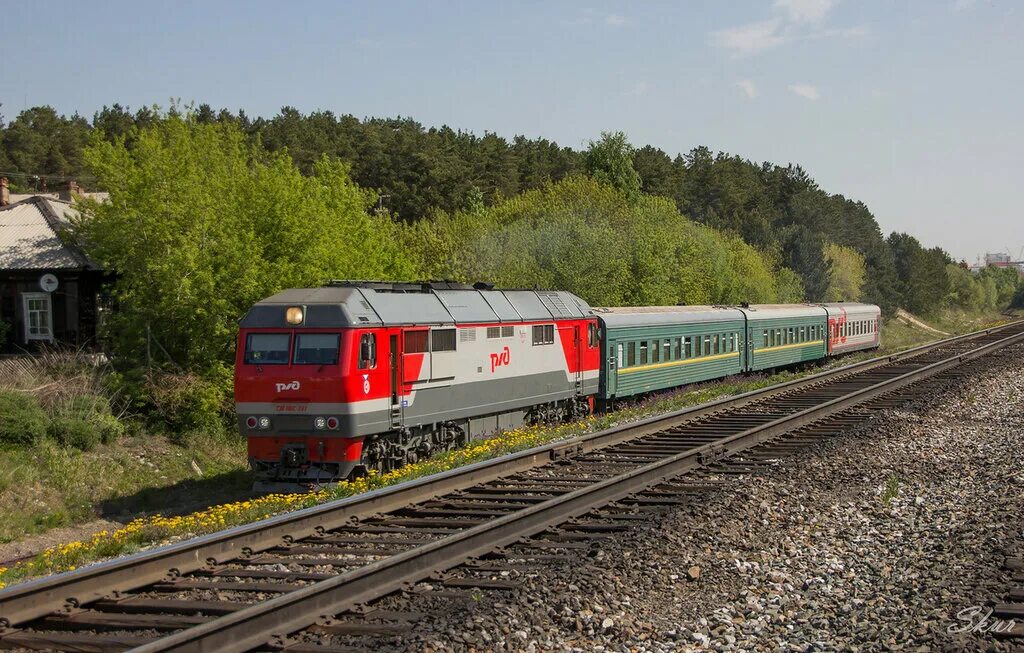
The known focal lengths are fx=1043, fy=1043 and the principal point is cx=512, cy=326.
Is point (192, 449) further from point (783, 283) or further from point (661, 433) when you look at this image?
point (783, 283)

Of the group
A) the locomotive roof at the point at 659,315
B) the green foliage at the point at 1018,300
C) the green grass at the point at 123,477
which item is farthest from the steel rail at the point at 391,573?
the green foliage at the point at 1018,300

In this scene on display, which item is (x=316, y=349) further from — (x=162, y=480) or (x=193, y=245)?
(x=193, y=245)

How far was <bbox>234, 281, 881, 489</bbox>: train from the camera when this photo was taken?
16.6 metres

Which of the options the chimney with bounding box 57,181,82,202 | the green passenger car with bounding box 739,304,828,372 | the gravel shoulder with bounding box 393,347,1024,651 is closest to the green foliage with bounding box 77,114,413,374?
the chimney with bounding box 57,181,82,202

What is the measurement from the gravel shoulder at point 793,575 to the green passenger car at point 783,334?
68.6 ft

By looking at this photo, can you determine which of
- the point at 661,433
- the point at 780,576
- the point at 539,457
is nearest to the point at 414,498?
the point at 539,457

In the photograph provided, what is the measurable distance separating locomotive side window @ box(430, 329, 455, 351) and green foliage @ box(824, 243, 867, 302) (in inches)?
2993

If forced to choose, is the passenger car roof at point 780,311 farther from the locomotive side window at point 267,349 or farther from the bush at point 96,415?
the locomotive side window at point 267,349

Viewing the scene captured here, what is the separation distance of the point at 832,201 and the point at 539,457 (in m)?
120

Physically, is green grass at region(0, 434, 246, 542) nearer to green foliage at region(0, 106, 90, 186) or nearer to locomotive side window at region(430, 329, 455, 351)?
locomotive side window at region(430, 329, 455, 351)

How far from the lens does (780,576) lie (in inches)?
373

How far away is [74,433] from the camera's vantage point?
23906 millimetres

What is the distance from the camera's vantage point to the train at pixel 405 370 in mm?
16594

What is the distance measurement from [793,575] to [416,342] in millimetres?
9858
